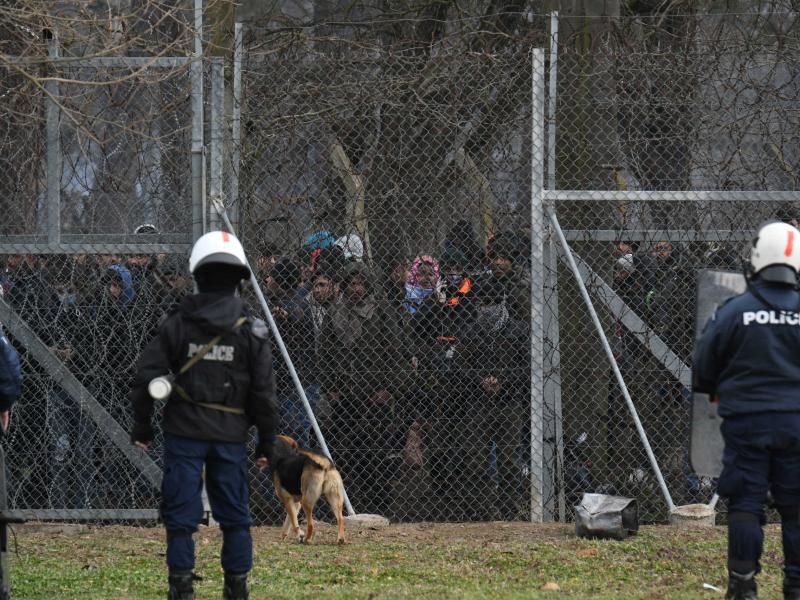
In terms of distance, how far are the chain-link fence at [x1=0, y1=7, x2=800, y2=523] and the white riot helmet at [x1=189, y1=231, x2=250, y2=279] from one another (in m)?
2.96

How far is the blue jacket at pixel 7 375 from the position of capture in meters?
6.24

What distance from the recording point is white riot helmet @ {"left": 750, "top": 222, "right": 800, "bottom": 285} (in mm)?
6113

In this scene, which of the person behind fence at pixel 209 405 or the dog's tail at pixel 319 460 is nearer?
the person behind fence at pixel 209 405

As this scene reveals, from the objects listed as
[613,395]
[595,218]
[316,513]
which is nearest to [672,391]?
[613,395]

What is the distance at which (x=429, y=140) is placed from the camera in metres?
9.27

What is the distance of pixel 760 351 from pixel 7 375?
12.0ft

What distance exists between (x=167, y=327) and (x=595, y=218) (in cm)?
421

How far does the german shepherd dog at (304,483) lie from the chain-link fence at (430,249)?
1.75ft

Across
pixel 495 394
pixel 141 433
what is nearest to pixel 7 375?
pixel 141 433

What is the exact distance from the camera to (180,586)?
596cm

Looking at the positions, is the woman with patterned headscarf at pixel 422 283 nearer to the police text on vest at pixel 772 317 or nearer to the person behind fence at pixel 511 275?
the person behind fence at pixel 511 275

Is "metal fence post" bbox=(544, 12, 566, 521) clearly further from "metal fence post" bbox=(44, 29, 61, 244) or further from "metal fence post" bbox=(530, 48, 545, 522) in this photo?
"metal fence post" bbox=(44, 29, 61, 244)

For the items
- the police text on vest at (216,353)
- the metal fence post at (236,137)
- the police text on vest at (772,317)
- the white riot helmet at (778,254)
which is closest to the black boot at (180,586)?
the police text on vest at (216,353)

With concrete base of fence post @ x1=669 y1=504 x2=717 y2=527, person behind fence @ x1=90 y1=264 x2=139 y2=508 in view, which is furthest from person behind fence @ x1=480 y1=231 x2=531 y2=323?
person behind fence @ x1=90 y1=264 x2=139 y2=508
